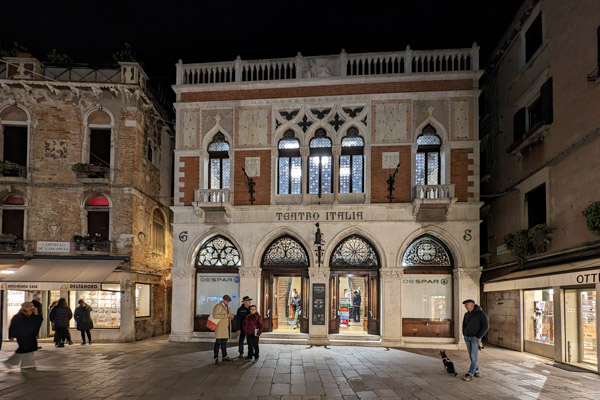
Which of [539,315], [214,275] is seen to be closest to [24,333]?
[214,275]

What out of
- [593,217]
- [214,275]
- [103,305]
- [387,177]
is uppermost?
[387,177]

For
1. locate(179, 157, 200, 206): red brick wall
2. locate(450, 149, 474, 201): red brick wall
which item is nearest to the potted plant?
locate(450, 149, 474, 201): red brick wall

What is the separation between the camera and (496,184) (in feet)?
57.2

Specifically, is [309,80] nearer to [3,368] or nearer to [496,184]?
[496,184]

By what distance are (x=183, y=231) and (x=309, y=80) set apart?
7.59m

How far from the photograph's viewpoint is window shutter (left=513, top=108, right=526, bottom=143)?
15.2 meters

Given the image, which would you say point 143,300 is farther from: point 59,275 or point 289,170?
point 289,170

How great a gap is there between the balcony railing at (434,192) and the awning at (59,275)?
11.4 metres

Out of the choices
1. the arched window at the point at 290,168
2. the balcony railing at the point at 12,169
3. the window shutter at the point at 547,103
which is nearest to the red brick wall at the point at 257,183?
the arched window at the point at 290,168

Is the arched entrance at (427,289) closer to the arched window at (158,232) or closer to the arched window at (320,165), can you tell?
the arched window at (320,165)

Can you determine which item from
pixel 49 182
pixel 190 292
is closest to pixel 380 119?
pixel 190 292

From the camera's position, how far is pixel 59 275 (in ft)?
52.0

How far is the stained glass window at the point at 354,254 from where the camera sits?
55.4ft

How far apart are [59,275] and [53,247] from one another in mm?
1793
